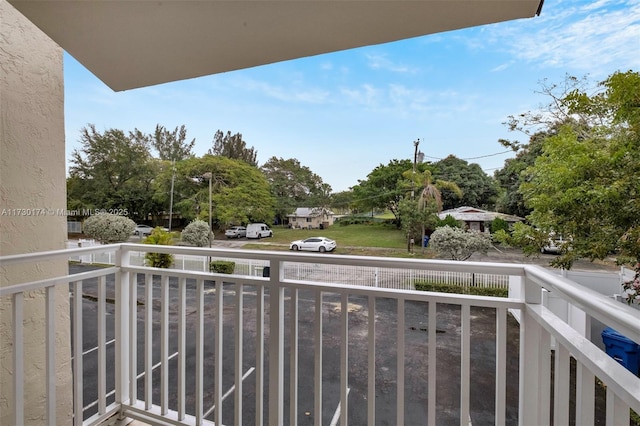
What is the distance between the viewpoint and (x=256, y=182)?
6.77 feet

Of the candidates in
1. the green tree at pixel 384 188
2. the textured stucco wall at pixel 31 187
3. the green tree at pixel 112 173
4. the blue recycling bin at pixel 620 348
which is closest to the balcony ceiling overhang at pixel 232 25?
the textured stucco wall at pixel 31 187

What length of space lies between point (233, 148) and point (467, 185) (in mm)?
1646

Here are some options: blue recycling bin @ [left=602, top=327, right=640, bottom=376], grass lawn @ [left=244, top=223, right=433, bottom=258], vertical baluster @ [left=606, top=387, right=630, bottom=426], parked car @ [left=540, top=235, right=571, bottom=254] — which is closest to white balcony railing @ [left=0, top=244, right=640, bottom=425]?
vertical baluster @ [left=606, top=387, right=630, bottom=426]

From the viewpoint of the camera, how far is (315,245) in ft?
5.59

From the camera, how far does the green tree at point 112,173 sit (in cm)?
187

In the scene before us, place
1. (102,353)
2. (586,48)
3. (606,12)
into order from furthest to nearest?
(586,48), (606,12), (102,353)

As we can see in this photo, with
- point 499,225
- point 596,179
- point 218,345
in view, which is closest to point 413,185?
point 499,225

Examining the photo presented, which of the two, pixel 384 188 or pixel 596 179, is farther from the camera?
pixel 384 188

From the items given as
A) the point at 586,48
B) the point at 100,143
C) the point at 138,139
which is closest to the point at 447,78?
the point at 586,48

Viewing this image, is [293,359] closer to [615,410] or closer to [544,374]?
[544,374]

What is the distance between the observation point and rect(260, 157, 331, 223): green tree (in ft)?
6.40

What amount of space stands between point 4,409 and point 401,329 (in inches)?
67.7

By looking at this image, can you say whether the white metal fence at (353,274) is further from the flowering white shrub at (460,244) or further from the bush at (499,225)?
the bush at (499,225)

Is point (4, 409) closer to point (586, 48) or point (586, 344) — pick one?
point (586, 344)
